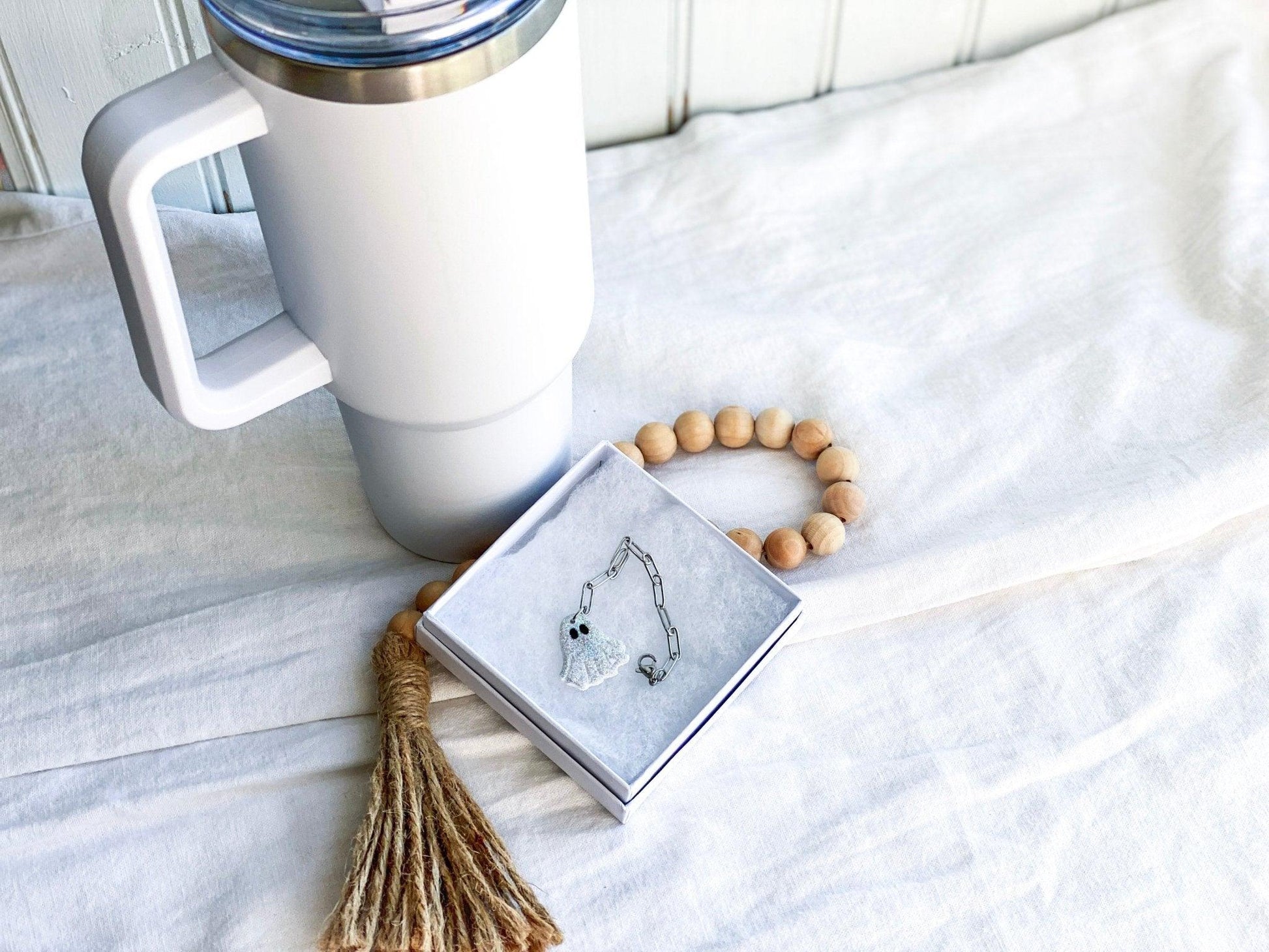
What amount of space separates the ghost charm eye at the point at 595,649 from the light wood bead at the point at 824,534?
9cm

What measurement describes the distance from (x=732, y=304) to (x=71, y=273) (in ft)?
1.27

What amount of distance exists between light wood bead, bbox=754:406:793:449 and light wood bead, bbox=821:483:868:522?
0.15ft

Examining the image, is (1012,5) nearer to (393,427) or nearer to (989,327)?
(989,327)

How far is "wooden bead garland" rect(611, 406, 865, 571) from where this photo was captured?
2.10 ft

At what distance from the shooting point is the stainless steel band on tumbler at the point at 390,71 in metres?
0.42

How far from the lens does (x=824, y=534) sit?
64 cm

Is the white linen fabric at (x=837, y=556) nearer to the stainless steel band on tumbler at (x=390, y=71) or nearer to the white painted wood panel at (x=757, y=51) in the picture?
the white painted wood panel at (x=757, y=51)

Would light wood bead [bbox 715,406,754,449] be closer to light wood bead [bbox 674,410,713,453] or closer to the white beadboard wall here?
light wood bead [bbox 674,410,713,453]

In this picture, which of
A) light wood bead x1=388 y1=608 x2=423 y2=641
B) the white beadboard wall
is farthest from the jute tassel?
the white beadboard wall

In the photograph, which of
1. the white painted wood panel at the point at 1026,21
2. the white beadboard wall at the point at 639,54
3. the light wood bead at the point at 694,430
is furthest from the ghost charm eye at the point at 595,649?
the white painted wood panel at the point at 1026,21

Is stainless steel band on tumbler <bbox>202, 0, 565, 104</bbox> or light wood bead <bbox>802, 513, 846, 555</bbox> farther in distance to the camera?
light wood bead <bbox>802, 513, 846, 555</bbox>

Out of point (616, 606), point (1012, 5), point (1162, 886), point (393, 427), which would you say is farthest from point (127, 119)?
point (1012, 5)

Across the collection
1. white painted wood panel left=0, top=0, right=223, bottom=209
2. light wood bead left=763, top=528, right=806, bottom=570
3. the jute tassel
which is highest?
white painted wood panel left=0, top=0, right=223, bottom=209

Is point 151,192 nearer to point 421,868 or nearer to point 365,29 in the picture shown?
point 365,29
